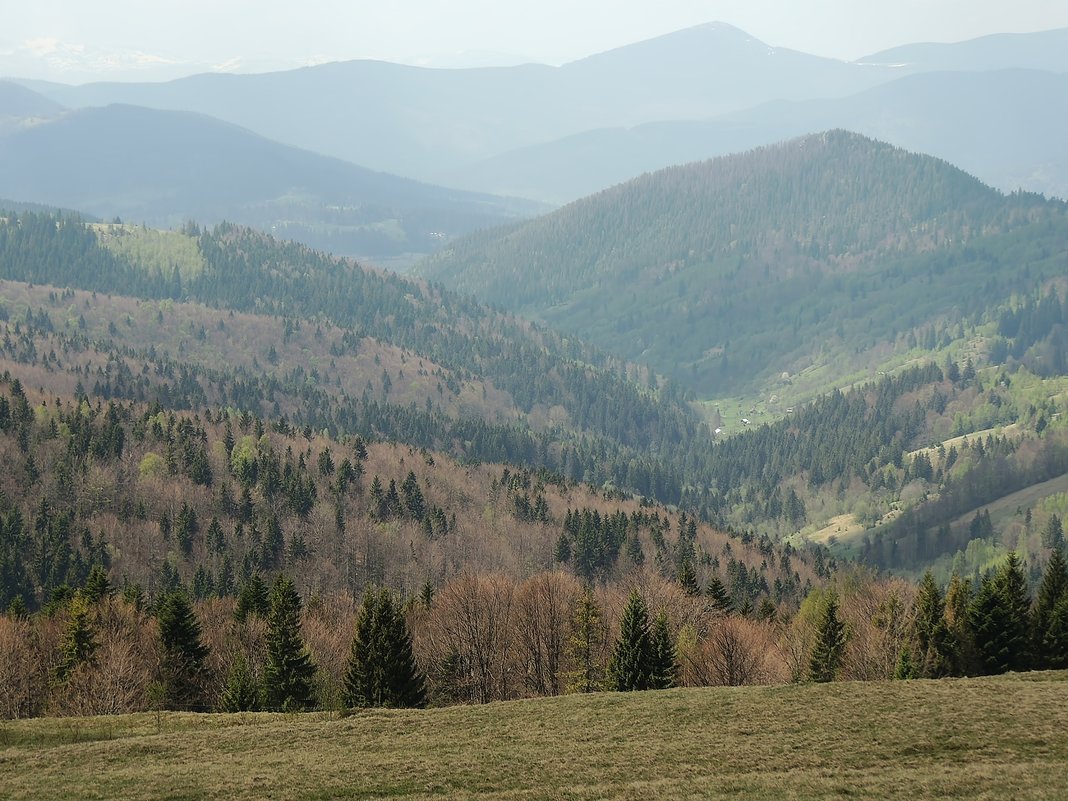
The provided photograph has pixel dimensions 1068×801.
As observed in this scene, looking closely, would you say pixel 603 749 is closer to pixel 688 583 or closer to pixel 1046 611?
pixel 1046 611

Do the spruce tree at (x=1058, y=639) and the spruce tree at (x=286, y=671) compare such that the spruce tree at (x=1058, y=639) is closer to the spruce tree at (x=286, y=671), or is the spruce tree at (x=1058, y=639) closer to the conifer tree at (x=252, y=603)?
the spruce tree at (x=286, y=671)

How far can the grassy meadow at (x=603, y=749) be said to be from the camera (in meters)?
49.0

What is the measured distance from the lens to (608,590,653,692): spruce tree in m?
78.5

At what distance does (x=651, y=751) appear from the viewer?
55156 mm

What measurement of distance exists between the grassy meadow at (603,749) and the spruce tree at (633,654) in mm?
10564

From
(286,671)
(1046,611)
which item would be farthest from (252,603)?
(1046,611)

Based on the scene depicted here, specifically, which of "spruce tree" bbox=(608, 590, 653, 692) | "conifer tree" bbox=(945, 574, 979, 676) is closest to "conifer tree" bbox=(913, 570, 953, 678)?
"conifer tree" bbox=(945, 574, 979, 676)

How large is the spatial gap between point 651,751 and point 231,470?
6186 inches

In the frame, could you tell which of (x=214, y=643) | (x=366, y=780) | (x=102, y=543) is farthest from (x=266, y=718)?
(x=102, y=543)

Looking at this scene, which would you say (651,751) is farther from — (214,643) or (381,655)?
(214,643)

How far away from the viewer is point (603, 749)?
56062mm

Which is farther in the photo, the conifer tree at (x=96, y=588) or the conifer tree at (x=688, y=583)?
the conifer tree at (x=688, y=583)

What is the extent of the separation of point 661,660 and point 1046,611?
29.7 meters

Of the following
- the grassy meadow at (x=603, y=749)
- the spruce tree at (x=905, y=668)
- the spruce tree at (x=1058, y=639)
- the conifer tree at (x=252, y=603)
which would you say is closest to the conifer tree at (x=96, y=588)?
the conifer tree at (x=252, y=603)
